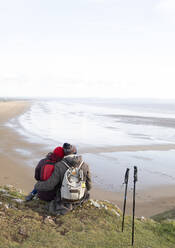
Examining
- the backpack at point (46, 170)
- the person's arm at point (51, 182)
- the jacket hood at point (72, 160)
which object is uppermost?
the jacket hood at point (72, 160)

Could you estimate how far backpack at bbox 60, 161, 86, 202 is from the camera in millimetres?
5930

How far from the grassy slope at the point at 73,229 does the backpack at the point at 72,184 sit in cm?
57

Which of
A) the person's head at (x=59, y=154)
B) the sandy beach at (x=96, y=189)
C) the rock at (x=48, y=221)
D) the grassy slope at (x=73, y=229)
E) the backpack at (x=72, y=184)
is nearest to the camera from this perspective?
the grassy slope at (x=73, y=229)

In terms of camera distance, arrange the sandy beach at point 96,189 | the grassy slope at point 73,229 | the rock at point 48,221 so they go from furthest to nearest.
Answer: the sandy beach at point 96,189, the rock at point 48,221, the grassy slope at point 73,229

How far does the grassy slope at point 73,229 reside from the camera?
16.9 feet

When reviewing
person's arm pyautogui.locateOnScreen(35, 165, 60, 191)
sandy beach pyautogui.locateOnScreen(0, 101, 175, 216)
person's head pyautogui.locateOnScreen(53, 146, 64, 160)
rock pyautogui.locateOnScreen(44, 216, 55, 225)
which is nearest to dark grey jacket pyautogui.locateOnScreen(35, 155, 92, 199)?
person's arm pyautogui.locateOnScreen(35, 165, 60, 191)

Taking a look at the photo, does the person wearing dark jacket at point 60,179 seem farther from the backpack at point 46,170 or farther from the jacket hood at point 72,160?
the backpack at point 46,170

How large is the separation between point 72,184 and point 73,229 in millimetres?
1048

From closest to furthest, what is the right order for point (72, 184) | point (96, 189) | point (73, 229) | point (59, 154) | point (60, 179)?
point (73, 229), point (72, 184), point (60, 179), point (59, 154), point (96, 189)

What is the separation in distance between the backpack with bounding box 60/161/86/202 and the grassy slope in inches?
22.6

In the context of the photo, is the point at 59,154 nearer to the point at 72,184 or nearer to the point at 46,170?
the point at 46,170

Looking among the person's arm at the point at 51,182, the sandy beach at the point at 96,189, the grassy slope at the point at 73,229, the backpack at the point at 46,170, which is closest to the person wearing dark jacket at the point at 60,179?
the person's arm at the point at 51,182

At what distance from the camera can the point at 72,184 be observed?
5.96m

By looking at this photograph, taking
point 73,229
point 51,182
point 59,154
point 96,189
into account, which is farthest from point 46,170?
point 96,189
